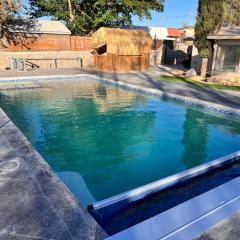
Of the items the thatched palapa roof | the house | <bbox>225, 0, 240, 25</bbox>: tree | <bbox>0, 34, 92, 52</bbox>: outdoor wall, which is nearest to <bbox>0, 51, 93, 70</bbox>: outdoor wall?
<bbox>0, 34, 92, 52</bbox>: outdoor wall

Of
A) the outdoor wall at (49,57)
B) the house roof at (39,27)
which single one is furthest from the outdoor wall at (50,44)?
the outdoor wall at (49,57)

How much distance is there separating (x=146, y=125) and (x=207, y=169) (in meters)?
3.72

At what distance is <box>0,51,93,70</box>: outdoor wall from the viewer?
20.1 meters

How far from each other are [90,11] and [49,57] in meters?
10.1

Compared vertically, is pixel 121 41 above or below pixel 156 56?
above

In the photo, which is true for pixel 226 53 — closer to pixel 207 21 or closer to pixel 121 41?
pixel 207 21

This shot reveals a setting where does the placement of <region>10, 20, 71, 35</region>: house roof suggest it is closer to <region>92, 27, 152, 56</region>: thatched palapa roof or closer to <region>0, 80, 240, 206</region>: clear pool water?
<region>92, 27, 152, 56</region>: thatched palapa roof

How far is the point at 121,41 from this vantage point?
18906mm

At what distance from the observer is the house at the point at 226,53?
1518 cm

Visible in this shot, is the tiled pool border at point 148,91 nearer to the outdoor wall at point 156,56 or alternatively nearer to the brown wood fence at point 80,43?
the brown wood fence at point 80,43

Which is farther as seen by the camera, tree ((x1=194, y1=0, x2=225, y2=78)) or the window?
the window

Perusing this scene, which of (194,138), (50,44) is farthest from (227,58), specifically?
(50,44)

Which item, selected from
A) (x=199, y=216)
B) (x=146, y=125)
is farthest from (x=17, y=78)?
(x=199, y=216)

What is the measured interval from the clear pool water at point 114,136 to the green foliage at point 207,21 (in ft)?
19.2
